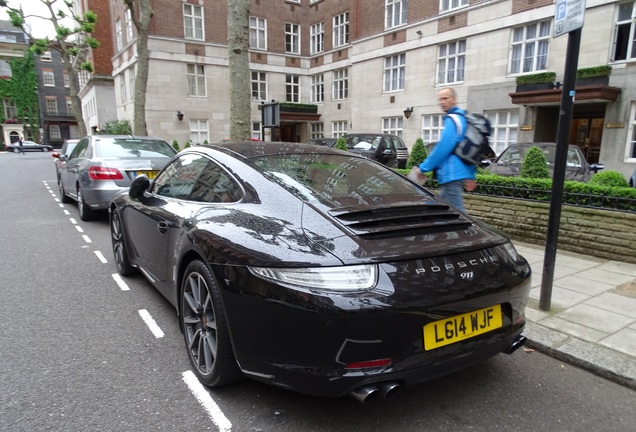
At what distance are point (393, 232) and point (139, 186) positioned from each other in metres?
2.87

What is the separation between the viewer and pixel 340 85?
3012 cm

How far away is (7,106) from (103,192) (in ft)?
227

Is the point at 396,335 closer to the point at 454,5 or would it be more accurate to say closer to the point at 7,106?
the point at 454,5

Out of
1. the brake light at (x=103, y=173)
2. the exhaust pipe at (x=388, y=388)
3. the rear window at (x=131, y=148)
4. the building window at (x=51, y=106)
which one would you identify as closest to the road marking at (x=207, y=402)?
the exhaust pipe at (x=388, y=388)

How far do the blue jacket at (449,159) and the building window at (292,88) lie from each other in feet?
97.6

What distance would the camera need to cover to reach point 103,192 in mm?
7527

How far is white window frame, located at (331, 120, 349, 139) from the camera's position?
29792 mm

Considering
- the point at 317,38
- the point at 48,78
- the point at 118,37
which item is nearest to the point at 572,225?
the point at 317,38

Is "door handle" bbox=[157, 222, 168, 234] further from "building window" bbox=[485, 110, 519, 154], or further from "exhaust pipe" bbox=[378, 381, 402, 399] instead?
"building window" bbox=[485, 110, 519, 154]

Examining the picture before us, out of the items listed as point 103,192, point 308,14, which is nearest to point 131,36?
point 308,14

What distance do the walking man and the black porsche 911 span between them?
1.15 metres

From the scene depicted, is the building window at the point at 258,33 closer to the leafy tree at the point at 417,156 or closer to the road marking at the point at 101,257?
the leafy tree at the point at 417,156

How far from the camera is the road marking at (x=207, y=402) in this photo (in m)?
2.38

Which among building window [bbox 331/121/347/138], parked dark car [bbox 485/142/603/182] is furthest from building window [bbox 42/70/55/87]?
parked dark car [bbox 485/142/603/182]
